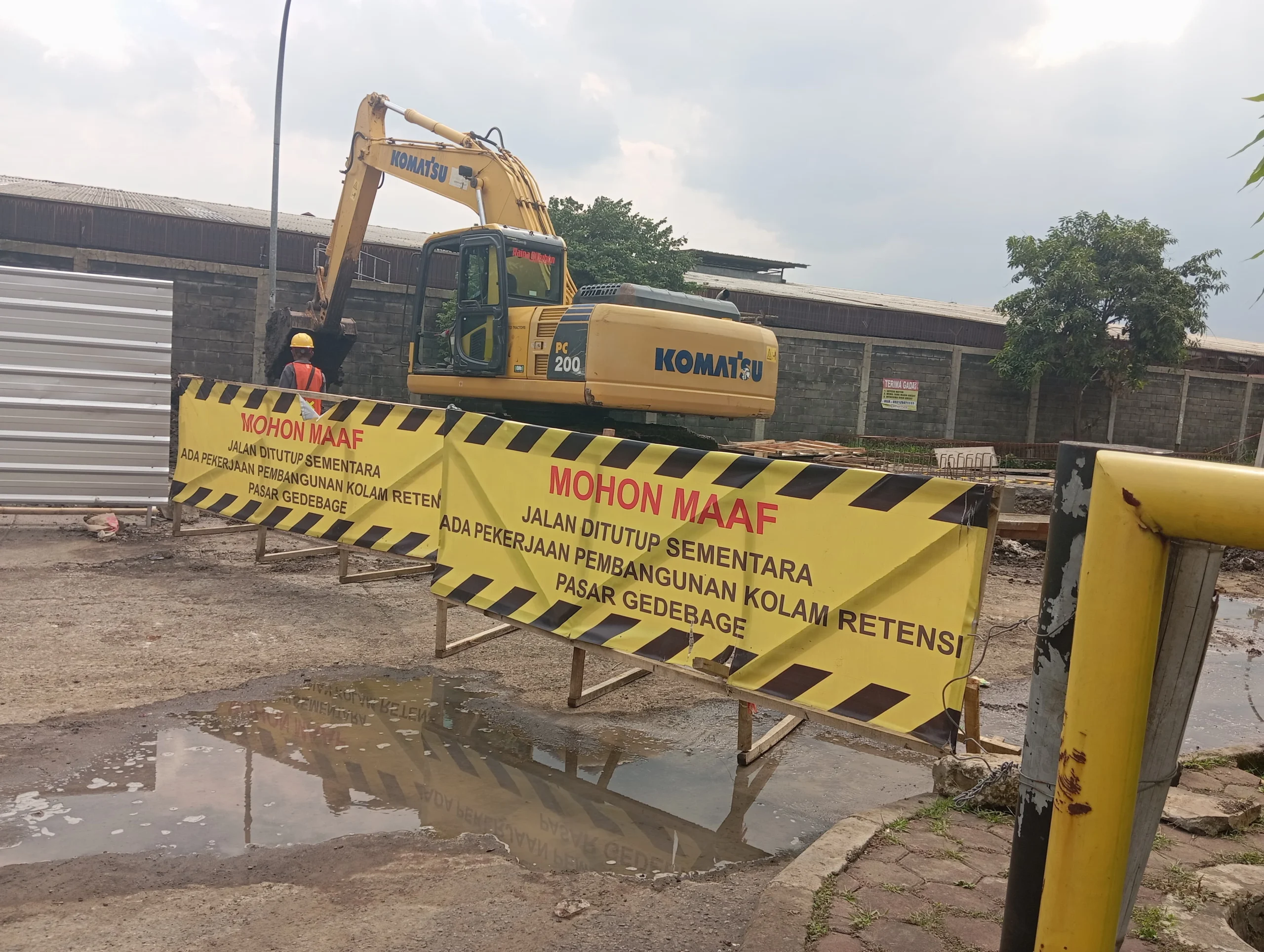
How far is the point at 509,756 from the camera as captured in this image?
484 centimetres

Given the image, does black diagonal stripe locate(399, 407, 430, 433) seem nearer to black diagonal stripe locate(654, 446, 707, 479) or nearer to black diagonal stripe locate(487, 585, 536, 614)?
black diagonal stripe locate(487, 585, 536, 614)

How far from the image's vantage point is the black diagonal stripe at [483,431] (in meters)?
6.15

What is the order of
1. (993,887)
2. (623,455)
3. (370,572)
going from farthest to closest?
(370,572), (623,455), (993,887)

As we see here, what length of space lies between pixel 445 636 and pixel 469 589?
463 mm

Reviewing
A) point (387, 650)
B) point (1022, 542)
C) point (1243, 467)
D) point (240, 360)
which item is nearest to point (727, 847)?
point (1243, 467)

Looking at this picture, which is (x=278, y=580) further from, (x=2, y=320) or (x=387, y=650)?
(x=2, y=320)

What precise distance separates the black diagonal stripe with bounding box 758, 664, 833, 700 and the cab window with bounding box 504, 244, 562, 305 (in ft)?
23.3

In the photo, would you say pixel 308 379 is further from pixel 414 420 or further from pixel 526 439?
pixel 526 439

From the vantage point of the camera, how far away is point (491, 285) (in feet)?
34.9

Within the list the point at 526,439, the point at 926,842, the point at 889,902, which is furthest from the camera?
the point at 526,439

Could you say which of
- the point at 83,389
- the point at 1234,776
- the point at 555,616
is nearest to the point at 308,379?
the point at 83,389

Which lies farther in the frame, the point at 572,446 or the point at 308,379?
the point at 308,379

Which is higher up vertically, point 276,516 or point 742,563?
point 742,563

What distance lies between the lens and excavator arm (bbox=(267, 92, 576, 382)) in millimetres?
12328
